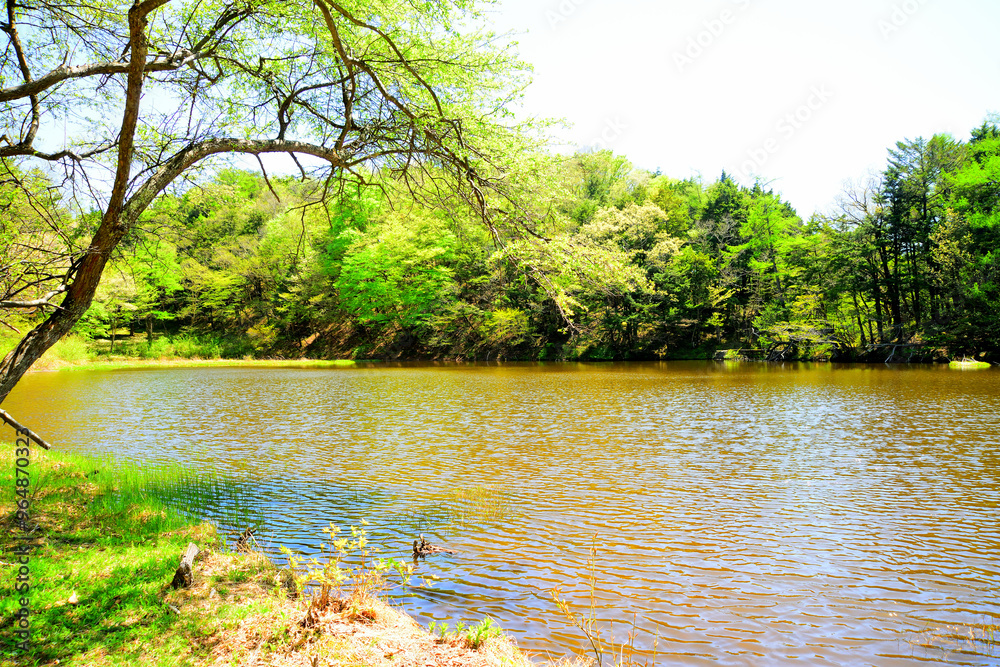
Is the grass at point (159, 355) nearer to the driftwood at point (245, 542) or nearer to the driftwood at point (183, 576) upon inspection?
the driftwood at point (245, 542)

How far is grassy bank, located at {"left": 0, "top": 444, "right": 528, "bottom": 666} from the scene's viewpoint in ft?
10.2

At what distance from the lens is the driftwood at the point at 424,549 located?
5.38 meters

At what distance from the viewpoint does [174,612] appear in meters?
3.57

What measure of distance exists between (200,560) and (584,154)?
5257 centimetres

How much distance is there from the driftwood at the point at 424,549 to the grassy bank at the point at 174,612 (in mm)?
834

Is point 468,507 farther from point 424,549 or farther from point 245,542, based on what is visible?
point 245,542

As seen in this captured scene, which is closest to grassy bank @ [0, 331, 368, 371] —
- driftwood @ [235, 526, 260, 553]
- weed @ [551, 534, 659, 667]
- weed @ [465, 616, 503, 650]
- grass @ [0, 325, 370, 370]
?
grass @ [0, 325, 370, 370]

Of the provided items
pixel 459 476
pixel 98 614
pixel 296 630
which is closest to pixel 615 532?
pixel 459 476

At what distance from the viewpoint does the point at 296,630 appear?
3361mm

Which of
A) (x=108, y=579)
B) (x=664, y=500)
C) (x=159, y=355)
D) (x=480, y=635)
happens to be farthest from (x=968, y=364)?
(x=159, y=355)

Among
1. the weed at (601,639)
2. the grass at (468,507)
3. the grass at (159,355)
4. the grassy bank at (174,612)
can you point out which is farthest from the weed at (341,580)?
the grass at (159,355)

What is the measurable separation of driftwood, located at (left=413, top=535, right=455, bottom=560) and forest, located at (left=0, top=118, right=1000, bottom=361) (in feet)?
63.3

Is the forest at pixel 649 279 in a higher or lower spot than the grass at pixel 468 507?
higher

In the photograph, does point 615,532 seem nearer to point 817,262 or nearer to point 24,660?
point 24,660
